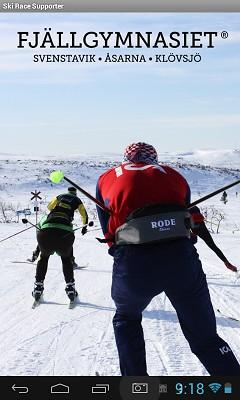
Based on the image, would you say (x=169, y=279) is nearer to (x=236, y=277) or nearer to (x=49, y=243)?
(x=49, y=243)

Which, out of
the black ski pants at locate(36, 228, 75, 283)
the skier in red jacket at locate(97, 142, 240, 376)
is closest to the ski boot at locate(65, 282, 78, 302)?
the black ski pants at locate(36, 228, 75, 283)

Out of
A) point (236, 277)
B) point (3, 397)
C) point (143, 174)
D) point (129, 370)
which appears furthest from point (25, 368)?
point (236, 277)

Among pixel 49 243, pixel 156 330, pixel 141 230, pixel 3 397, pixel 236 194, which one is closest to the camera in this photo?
pixel 3 397

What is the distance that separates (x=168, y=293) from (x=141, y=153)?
3.05 feet

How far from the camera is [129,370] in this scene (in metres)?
3.37

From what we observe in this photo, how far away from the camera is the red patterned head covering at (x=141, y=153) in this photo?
11.7ft

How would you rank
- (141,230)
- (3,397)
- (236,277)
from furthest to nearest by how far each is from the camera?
(236,277)
(141,230)
(3,397)

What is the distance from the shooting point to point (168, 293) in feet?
10.8

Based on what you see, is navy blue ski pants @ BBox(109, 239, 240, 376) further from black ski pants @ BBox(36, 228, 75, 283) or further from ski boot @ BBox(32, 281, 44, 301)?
ski boot @ BBox(32, 281, 44, 301)

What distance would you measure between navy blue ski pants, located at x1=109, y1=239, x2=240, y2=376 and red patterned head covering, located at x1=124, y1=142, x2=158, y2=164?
62 cm

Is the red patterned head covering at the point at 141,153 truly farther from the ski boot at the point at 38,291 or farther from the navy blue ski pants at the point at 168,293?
the ski boot at the point at 38,291

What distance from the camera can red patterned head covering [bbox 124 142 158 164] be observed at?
357 centimetres

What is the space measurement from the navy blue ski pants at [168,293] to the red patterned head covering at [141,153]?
622 millimetres

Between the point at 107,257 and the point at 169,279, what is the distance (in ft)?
28.1
